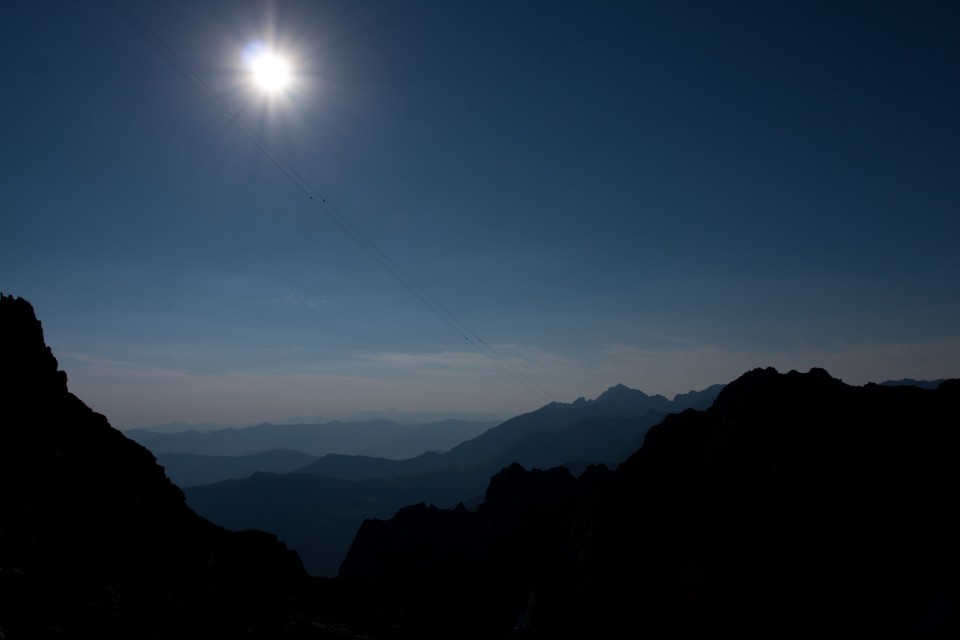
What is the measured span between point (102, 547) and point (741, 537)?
5872cm

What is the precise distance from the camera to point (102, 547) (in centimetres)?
1684

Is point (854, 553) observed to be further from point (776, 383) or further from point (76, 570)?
point (76, 570)

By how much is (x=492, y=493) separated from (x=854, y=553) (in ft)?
281

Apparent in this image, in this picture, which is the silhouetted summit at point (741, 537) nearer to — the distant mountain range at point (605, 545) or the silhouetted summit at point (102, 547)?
the distant mountain range at point (605, 545)

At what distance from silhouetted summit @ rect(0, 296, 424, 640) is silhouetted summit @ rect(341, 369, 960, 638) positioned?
107 ft

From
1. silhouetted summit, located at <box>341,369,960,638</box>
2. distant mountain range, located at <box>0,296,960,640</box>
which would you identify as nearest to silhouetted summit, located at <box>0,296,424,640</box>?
distant mountain range, located at <box>0,296,960,640</box>

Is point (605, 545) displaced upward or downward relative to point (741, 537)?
downward

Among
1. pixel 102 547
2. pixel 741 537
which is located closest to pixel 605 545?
pixel 741 537

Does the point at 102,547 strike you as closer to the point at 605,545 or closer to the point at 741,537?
the point at 741,537

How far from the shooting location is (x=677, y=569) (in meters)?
69.1

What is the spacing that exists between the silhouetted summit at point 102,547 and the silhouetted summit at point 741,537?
32.5 metres

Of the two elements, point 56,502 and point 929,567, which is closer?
point 56,502

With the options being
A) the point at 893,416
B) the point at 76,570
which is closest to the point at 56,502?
the point at 76,570

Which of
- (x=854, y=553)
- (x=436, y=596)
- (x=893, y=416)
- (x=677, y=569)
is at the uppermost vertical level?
(x=893, y=416)
